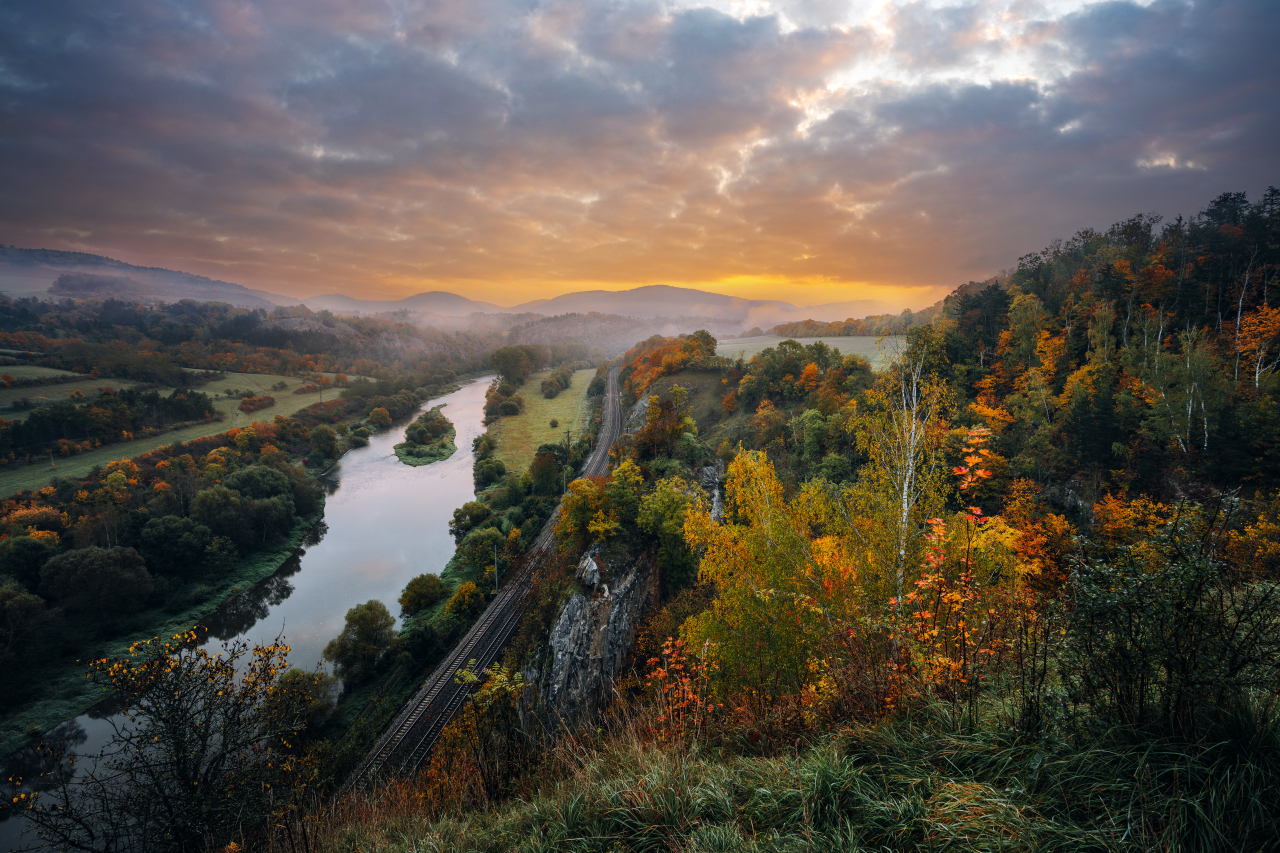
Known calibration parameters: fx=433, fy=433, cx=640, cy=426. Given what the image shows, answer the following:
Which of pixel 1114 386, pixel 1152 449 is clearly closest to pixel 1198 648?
pixel 1152 449

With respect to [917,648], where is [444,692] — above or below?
below

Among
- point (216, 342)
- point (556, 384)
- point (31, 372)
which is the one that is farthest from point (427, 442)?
point (216, 342)

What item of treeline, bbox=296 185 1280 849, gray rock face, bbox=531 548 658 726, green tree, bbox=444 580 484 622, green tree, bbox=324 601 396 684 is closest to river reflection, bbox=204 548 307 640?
green tree, bbox=324 601 396 684

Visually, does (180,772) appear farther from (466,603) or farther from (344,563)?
(344,563)

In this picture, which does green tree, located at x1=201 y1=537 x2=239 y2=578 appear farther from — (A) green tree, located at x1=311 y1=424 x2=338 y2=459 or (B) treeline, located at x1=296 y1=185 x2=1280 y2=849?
(B) treeline, located at x1=296 y1=185 x2=1280 y2=849

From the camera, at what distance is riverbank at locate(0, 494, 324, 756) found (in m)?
21.9

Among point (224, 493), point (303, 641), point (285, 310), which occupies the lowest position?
point (303, 641)

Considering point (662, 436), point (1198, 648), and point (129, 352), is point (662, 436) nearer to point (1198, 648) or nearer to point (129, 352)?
point (1198, 648)

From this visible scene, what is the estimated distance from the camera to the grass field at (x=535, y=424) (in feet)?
185

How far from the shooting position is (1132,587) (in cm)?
339

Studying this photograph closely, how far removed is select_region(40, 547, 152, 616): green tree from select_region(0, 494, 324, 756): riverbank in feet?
5.38

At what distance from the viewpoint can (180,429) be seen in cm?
5700

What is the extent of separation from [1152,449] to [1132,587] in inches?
1083

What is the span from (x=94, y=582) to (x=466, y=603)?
941 inches
